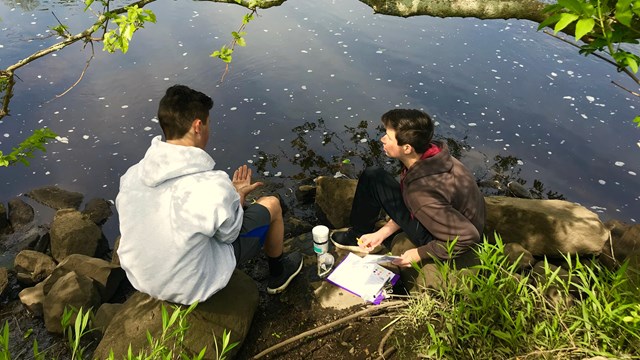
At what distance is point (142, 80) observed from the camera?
8.27 m

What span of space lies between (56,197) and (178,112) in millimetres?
3867

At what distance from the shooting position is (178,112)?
9.62ft

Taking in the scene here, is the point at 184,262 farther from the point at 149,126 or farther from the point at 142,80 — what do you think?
the point at 142,80

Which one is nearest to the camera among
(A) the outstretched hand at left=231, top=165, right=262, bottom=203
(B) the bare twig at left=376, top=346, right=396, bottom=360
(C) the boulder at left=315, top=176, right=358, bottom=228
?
(B) the bare twig at left=376, top=346, right=396, bottom=360

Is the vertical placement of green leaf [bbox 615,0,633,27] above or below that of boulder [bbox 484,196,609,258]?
above

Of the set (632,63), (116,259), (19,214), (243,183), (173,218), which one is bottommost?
(19,214)

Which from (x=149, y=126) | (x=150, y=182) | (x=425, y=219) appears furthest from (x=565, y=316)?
(x=149, y=126)

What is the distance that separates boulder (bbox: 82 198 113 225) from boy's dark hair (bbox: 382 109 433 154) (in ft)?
14.0

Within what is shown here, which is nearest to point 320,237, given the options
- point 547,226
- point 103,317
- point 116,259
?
point 103,317

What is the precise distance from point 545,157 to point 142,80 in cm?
774

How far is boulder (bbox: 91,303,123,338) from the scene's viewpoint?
3570mm

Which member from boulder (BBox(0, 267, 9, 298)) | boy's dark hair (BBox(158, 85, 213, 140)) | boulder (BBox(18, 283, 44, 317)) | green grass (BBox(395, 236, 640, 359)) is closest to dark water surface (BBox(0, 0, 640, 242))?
boulder (BBox(0, 267, 9, 298))

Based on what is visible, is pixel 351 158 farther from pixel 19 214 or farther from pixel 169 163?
pixel 19 214

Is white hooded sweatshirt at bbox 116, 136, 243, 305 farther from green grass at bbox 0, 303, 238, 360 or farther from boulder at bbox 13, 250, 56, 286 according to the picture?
boulder at bbox 13, 250, 56, 286
